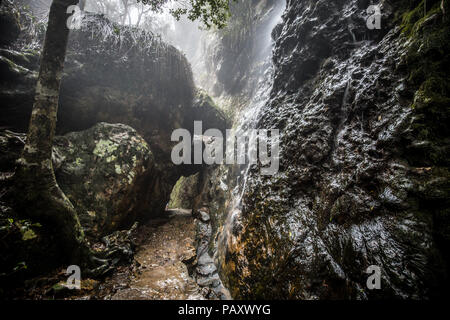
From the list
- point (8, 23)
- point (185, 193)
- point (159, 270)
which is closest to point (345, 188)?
point (159, 270)

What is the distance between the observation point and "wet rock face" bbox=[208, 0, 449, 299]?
218 centimetres

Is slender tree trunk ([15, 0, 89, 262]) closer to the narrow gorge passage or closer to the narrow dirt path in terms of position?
the narrow gorge passage

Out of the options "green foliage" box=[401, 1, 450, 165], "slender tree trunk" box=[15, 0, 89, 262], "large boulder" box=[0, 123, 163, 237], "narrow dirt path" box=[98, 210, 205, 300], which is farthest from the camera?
"large boulder" box=[0, 123, 163, 237]

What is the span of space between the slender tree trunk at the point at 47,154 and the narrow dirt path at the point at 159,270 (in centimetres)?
109

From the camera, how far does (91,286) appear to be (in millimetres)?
3547

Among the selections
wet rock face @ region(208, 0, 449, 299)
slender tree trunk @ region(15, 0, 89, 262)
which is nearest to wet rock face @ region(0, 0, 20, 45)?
slender tree trunk @ region(15, 0, 89, 262)

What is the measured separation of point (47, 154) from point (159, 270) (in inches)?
140

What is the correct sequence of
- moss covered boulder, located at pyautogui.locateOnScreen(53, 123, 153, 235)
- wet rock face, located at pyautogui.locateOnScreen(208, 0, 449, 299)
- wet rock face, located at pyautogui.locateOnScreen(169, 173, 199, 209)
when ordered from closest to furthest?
wet rock face, located at pyautogui.locateOnScreen(208, 0, 449, 299)
moss covered boulder, located at pyautogui.locateOnScreen(53, 123, 153, 235)
wet rock face, located at pyautogui.locateOnScreen(169, 173, 199, 209)

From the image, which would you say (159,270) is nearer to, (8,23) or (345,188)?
(345,188)

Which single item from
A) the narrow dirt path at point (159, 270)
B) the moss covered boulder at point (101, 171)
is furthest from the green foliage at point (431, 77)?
the moss covered boulder at point (101, 171)

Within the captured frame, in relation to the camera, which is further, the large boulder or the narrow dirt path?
the large boulder

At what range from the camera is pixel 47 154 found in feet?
11.4

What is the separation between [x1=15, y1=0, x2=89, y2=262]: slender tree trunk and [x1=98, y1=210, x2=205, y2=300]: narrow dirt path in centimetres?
109

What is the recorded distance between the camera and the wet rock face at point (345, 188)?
2180mm
